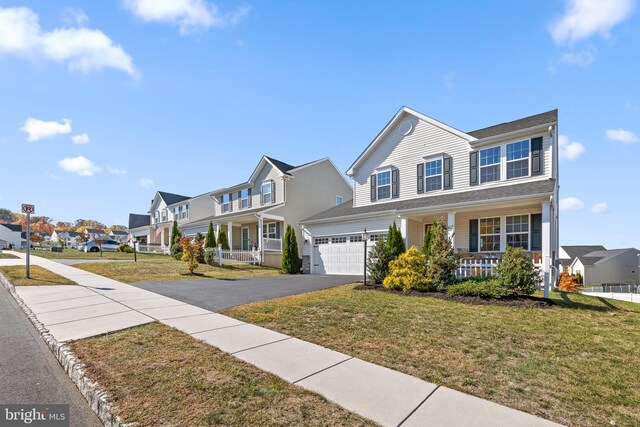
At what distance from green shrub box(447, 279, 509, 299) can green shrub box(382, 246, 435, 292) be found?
100cm

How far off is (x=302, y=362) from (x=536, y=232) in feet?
40.7

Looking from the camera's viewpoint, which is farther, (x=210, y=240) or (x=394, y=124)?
(x=210, y=240)

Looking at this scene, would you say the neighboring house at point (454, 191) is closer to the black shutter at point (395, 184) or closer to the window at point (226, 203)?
the black shutter at point (395, 184)

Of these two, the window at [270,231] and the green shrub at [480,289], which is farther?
the window at [270,231]

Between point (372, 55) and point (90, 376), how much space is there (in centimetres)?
1351

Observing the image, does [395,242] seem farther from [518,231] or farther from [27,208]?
[27,208]

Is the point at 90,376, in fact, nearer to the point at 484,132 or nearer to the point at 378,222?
the point at 378,222

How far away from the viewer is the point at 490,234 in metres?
13.8

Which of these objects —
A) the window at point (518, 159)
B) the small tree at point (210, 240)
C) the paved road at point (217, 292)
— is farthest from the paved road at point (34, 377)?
the small tree at point (210, 240)

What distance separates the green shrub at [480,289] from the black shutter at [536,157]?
6486 millimetres

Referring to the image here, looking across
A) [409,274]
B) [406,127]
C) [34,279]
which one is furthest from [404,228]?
[34,279]

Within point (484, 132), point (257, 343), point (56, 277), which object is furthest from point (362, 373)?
point (484, 132)

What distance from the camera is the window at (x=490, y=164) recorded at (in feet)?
46.0

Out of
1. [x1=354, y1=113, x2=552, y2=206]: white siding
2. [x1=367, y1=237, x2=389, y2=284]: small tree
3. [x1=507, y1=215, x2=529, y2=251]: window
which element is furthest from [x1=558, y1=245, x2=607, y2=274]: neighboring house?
[x1=367, y1=237, x2=389, y2=284]: small tree
